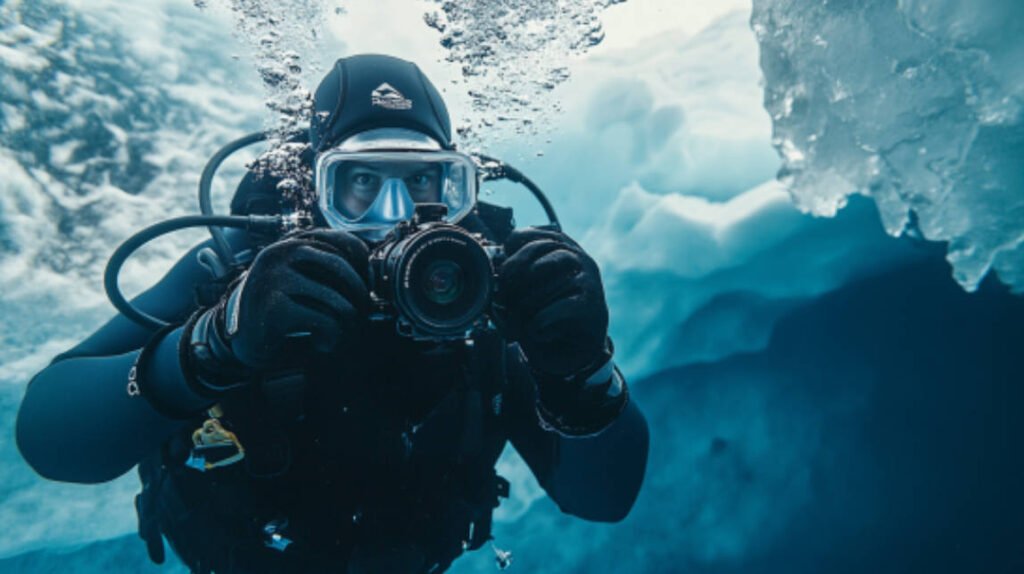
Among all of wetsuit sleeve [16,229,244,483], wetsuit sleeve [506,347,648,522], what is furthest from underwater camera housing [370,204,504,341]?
wetsuit sleeve [506,347,648,522]

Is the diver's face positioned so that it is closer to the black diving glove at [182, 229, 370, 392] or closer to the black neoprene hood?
the black neoprene hood

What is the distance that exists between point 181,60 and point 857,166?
785 cm

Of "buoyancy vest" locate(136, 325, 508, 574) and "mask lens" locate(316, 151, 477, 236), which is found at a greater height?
"mask lens" locate(316, 151, 477, 236)

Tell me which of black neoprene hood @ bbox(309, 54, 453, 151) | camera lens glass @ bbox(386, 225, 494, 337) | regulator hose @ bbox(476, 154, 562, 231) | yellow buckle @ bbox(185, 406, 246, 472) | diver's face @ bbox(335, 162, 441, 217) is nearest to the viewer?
camera lens glass @ bbox(386, 225, 494, 337)

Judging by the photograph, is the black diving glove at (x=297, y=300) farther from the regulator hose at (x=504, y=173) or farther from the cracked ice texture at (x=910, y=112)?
the cracked ice texture at (x=910, y=112)

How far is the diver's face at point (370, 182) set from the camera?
8.79 ft

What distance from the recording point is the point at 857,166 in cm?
598

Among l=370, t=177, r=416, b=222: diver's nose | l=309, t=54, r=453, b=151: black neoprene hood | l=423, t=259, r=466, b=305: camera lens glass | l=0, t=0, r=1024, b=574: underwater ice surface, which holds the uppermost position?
l=309, t=54, r=453, b=151: black neoprene hood

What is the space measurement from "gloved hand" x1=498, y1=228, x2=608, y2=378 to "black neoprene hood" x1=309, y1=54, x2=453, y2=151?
1.63m

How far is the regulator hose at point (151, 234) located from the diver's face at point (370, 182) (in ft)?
1.43

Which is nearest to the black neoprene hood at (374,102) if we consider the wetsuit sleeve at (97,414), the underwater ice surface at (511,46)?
the wetsuit sleeve at (97,414)

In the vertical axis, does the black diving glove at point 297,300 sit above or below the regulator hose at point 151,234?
above

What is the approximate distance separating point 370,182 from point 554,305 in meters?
1.56

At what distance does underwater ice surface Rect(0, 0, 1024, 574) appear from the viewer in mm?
5945
